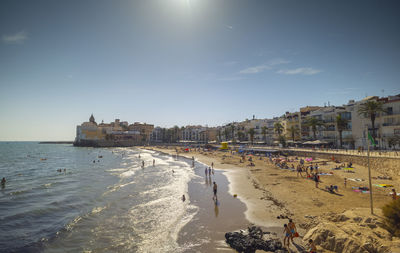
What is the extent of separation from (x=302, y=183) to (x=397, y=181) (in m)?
9.16

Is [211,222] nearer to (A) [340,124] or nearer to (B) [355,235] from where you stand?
(B) [355,235]

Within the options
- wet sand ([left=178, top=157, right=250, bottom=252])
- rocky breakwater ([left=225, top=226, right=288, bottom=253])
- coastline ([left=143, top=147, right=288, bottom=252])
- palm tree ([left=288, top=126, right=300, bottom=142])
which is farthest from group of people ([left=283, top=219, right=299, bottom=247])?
palm tree ([left=288, top=126, right=300, bottom=142])

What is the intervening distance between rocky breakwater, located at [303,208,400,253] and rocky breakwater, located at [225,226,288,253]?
1.68m

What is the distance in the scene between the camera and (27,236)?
13.7 metres

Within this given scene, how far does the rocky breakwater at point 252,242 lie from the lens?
1021cm

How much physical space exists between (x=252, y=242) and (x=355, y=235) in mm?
4524

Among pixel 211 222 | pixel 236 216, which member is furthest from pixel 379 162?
pixel 211 222

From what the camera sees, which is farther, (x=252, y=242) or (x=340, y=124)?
(x=340, y=124)

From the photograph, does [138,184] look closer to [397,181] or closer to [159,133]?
[397,181]

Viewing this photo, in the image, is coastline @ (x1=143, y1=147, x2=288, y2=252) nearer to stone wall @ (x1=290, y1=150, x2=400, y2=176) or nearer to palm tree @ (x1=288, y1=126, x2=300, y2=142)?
stone wall @ (x1=290, y1=150, x2=400, y2=176)

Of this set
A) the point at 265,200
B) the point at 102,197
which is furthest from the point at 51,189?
the point at 265,200

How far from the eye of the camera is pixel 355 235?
352 inches

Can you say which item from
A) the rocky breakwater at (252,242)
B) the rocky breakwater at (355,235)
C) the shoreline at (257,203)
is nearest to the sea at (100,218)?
the shoreline at (257,203)

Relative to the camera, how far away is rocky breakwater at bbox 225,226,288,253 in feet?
33.5
